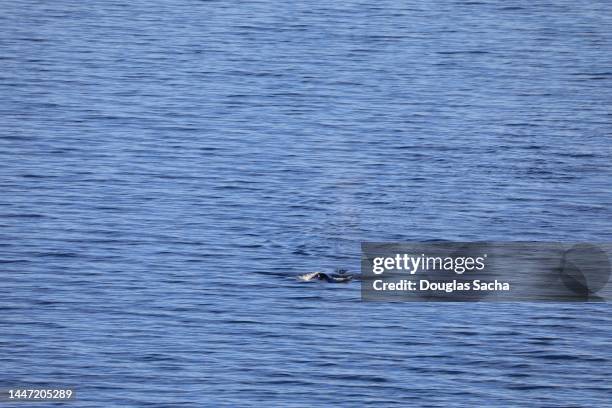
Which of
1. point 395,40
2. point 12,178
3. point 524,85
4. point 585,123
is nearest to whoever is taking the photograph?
point 12,178

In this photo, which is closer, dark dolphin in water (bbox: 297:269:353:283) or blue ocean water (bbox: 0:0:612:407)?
blue ocean water (bbox: 0:0:612:407)

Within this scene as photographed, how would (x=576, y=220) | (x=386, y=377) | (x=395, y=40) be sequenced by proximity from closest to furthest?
1. (x=386, y=377)
2. (x=576, y=220)
3. (x=395, y=40)

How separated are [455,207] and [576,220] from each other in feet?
12.0

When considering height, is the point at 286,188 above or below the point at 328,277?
above

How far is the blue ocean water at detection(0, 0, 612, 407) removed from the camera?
31.2m

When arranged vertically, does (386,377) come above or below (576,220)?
below

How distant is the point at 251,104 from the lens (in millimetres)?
52000

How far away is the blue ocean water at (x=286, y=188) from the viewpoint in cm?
3123

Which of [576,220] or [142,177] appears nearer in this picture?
[576,220]

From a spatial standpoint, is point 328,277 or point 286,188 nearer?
point 328,277

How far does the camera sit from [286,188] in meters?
42.9

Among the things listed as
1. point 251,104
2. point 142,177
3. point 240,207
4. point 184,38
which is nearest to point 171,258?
point 240,207

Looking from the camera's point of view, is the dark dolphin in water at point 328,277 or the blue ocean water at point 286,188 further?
the dark dolphin in water at point 328,277

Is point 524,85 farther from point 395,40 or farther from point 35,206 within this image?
point 35,206
